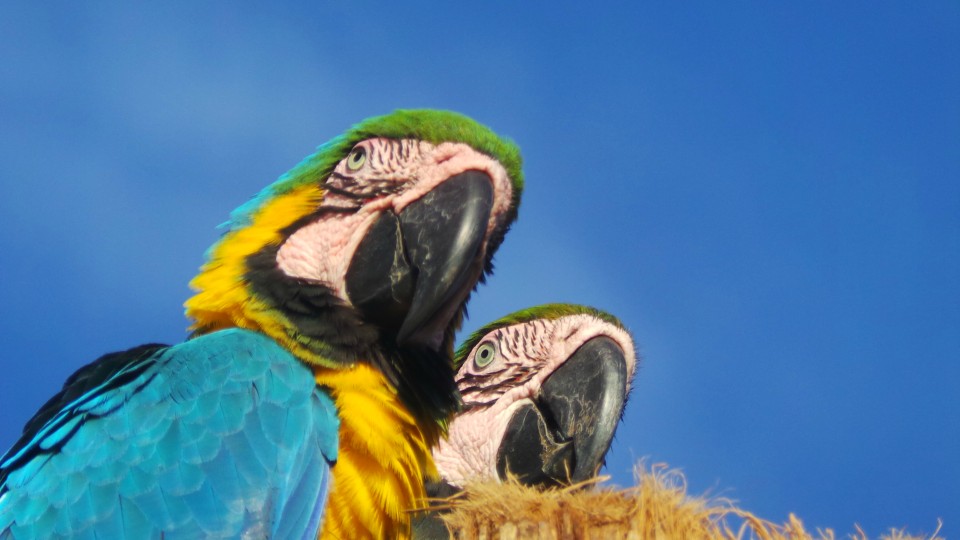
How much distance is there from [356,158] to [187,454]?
3.45ft

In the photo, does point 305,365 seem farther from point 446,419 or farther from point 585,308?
point 585,308

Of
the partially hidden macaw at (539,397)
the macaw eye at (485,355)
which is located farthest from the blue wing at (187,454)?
the macaw eye at (485,355)

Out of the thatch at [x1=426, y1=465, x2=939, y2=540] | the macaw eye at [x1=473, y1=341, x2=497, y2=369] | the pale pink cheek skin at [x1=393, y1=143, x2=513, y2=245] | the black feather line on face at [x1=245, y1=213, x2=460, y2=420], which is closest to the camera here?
the thatch at [x1=426, y1=465, x2=939, y2=540]

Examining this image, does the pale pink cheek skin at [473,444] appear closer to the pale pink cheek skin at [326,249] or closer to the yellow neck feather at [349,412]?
the yellow neck feather at [349,412]

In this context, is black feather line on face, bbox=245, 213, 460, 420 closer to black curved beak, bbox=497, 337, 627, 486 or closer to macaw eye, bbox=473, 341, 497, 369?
black curved beak, bbox=497, 337, 627, 486

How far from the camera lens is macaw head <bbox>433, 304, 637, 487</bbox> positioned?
12.7 ft

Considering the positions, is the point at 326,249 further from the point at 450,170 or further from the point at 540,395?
the point at 540,395

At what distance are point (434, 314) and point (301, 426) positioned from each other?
535mm

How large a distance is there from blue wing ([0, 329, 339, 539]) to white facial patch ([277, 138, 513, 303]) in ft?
0.97

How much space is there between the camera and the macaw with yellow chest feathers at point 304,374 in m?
2.45

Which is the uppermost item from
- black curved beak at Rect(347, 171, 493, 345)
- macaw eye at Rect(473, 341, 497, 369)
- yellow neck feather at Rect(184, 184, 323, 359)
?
macaw eye at Rect(473, 341, 497, 369)

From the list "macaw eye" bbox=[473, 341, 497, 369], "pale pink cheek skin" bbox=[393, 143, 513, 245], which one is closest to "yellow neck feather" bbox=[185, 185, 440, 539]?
"pale pink cheek skin" bbox=[393, 143, 513, 245]

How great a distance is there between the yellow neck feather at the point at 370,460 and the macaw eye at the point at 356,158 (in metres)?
0.64

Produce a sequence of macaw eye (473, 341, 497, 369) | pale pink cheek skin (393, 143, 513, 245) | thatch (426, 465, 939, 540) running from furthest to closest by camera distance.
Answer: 1. macaw eye (473, 341, 497, 369)
2. pale pink cheek skin (393, 143, 513, 245)
3. thatch (426, 465, 939, 540)
